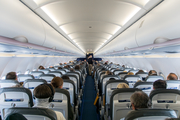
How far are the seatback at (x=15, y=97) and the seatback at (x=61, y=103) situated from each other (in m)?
0.49

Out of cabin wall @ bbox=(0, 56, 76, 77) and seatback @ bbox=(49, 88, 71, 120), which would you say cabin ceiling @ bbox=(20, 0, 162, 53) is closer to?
seatback @ bbox=(49, 88, 71, 120)

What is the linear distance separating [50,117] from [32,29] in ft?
7.34

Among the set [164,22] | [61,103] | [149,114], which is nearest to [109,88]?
[61,103]

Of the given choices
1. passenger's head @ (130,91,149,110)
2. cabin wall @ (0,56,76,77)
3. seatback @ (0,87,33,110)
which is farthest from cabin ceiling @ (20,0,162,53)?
cabin wall @ (0,56,76,77)

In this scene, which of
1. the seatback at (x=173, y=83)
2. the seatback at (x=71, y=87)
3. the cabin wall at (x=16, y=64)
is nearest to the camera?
the seatback at (x=71, y=87)

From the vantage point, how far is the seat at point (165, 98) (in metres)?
2.17

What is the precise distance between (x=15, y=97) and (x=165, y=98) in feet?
10.1

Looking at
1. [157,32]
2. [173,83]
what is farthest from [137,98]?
[173,83]

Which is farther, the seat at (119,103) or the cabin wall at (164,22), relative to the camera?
the seat at (119,103)

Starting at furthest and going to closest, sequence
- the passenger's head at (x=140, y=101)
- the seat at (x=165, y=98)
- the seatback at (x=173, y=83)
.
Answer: the seatback at (x=173, y=83) < the seat at (x=165, y=98) < the passenger's head at (x=140, y=101)

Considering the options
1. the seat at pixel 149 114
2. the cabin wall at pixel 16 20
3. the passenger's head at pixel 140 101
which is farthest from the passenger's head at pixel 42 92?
the passenger's head at pixel 140 101

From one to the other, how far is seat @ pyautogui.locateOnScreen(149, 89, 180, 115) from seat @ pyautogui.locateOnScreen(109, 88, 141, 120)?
46 cm

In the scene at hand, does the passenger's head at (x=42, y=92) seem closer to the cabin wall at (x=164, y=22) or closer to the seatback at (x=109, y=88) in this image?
the seatback at (x=109, y=88)

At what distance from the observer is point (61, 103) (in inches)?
91.8
